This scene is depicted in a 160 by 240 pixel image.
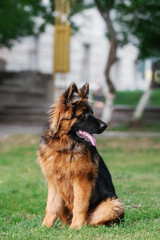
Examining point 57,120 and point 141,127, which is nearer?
point 57,120

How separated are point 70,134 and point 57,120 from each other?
0.26 metres

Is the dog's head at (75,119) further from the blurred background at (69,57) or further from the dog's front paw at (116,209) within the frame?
the blurred background at (69,57)

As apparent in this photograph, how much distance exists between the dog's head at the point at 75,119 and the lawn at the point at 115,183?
1.21m

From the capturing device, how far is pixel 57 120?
17.7 ft

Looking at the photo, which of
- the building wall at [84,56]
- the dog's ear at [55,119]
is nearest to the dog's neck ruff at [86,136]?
the dog's ear at [55,119]

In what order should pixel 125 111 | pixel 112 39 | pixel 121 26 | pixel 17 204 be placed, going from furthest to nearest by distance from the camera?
pixel 125 111 < pixel 121 26 < pixel 112 39 < pixel 17 204

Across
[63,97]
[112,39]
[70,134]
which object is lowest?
[70,134]

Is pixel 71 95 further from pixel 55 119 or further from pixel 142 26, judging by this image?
pixel 142 26

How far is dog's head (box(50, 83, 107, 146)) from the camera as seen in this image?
539 centimetres

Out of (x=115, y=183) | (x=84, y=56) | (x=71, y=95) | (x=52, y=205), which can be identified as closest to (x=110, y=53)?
(x=115, y=183)

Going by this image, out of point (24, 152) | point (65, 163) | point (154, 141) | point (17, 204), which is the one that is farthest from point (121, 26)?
point (65, 163)

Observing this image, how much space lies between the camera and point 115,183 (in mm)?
9508

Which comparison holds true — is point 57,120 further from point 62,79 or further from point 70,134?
point 62,79

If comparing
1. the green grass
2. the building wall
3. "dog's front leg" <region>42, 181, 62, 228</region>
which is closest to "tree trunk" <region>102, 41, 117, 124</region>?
the green grass
